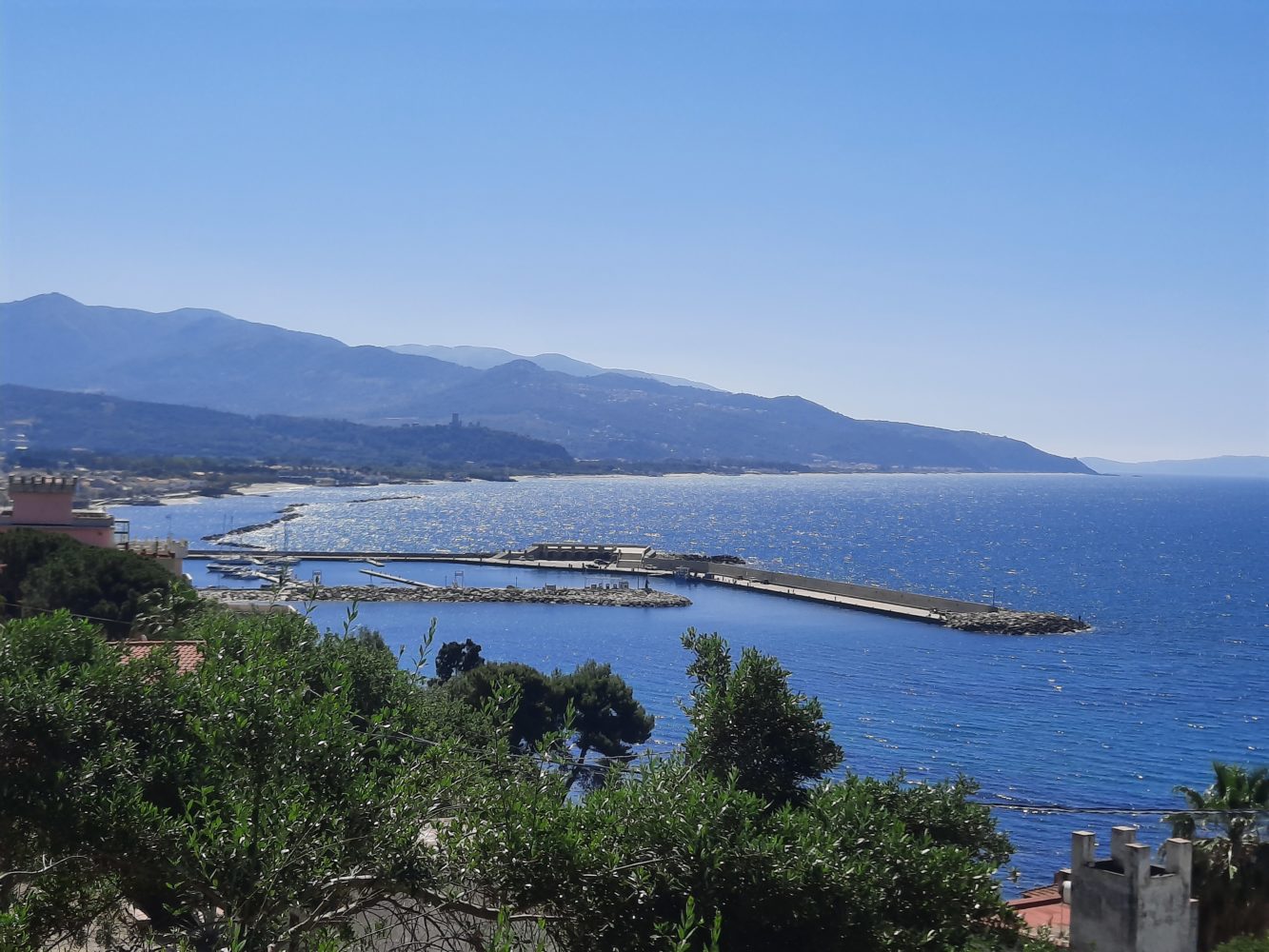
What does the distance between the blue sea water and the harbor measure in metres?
1.50

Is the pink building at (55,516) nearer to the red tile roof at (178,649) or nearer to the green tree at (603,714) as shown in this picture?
the green tree at (603,714)

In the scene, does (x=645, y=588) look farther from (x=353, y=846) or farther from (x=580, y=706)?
(x=353, y=846)

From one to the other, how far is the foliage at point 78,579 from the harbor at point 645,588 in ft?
67.2

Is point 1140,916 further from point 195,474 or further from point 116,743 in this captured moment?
point 195,474

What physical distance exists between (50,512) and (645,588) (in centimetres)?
3888

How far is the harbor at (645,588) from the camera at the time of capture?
51594mm

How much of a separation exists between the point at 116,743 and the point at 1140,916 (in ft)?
22.6

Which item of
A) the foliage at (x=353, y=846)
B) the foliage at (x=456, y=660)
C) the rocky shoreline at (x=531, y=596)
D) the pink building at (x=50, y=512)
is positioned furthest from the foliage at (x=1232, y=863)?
the rocky shoreline at (x=531, y=596)

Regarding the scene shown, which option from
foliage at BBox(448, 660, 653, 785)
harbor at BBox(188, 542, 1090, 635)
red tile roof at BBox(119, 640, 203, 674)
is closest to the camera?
red tile roof at BBox(119, 640, 203, 674)

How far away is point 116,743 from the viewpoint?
5.20 meters

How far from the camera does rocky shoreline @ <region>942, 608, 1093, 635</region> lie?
163 ft

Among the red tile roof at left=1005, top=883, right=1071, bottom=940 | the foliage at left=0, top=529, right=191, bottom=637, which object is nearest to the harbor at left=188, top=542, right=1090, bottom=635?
the foliage at left=0, top=529, right=191, bottom=637

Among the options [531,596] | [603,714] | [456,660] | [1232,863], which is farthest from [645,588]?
[1232,863]

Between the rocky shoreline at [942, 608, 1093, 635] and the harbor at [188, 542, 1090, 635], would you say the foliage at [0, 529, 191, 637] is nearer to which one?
the harbor at [188, 542, 1090, 635]
